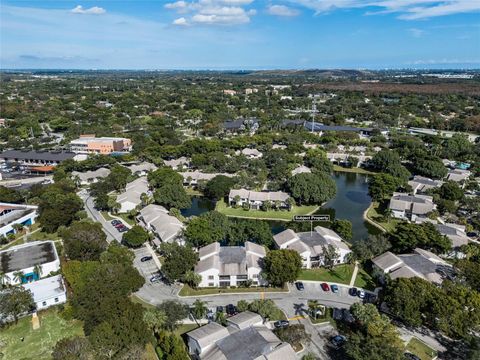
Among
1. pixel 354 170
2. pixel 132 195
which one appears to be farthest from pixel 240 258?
pixel 354 170

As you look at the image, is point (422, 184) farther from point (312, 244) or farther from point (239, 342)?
point (239, 342)

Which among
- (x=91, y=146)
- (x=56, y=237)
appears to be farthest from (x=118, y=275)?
(x=91, y=146)

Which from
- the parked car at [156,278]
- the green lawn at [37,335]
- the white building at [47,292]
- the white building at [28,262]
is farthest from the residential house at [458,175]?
the white building at [28,262]

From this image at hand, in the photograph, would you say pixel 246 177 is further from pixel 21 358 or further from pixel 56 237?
pixel 21 358

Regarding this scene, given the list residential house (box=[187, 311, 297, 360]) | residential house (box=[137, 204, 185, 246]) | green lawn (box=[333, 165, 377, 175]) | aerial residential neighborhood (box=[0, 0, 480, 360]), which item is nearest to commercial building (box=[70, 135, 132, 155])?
aerial residential neighborhood (box=[0, 0, 480, 360])

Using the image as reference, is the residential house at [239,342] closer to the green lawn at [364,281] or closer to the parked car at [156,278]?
the parked car at [156,278]

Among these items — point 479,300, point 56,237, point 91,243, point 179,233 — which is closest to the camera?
point 479,300

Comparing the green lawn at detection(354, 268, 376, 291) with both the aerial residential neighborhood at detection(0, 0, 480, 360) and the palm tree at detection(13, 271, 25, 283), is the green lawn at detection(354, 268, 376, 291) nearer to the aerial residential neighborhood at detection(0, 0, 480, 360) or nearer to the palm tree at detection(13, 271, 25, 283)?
the aerial residential neighborhood at detection(0, 0, 480, 360)
